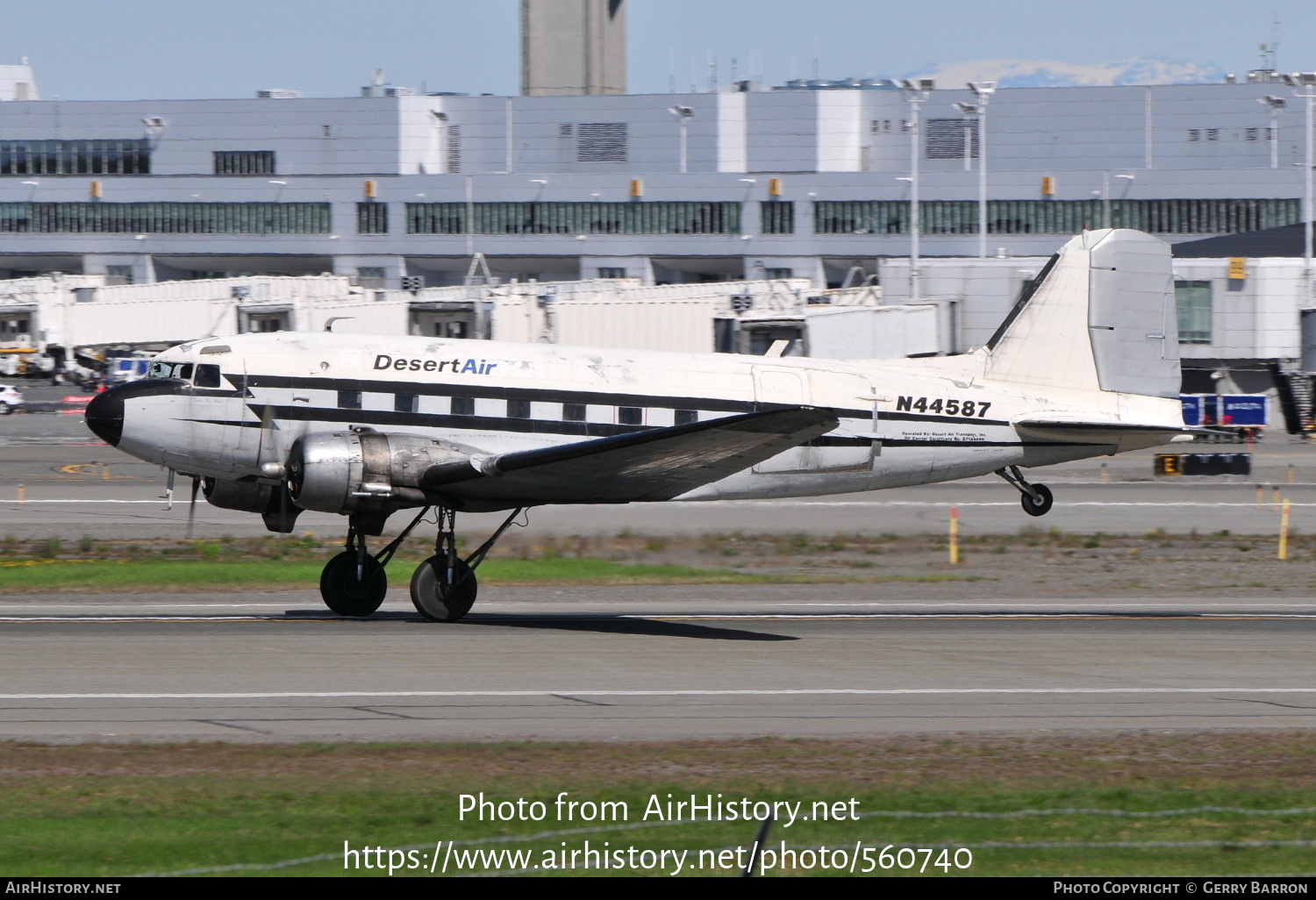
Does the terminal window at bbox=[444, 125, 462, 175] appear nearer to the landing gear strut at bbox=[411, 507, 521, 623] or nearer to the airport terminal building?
the airport terminal building

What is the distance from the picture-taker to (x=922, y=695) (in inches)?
719

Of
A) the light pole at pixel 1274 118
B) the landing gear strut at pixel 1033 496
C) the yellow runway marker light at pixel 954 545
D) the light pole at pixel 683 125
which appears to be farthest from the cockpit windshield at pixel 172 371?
the light pole at pixel 1274 118

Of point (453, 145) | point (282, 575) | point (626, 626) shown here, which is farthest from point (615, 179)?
point (626, 626)

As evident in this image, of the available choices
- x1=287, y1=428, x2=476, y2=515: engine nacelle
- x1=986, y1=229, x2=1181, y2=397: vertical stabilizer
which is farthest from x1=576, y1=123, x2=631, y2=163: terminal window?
x1=287, y1=428, x2=476, y2=515: engine nacelle

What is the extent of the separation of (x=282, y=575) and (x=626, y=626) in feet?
33.3

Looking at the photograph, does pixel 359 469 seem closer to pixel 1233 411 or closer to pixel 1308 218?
pixel 1233 411

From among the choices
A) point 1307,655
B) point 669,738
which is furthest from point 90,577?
point 1307,655

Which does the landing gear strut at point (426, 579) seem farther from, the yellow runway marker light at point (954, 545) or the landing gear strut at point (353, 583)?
the yellow runway marker light at point (954, 545)

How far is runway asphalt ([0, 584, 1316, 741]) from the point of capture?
16.4 m

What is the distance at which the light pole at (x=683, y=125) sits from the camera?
124m

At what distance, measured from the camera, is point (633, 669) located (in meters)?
19.8

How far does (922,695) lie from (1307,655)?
24.0 ft

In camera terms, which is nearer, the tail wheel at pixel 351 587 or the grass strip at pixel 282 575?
the tail wheel at pixel 351 587

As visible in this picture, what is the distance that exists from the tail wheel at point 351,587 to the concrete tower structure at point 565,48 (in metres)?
118
